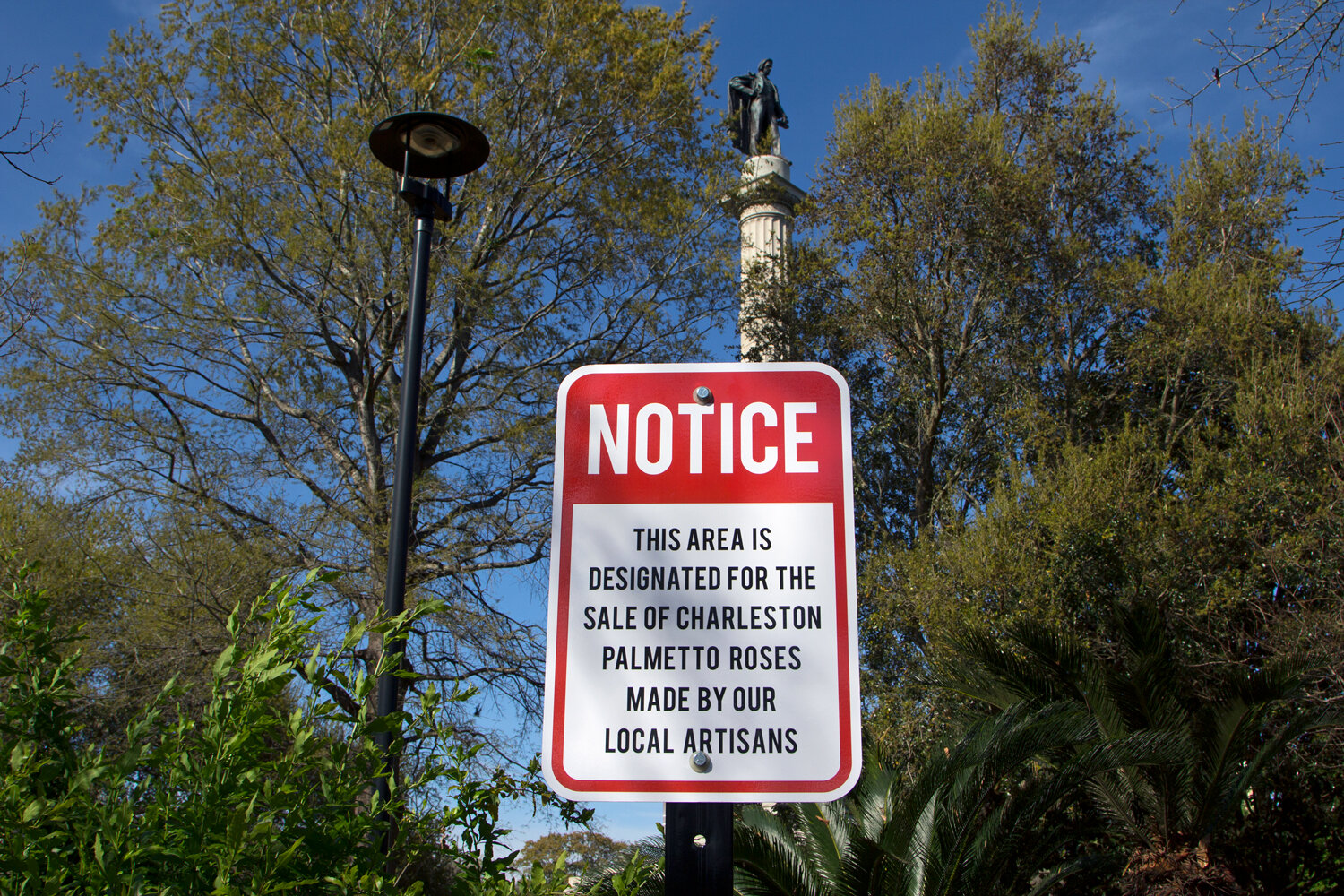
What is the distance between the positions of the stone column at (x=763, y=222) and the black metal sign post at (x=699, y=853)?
52.6 ft

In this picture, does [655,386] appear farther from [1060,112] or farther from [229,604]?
[1060,112]

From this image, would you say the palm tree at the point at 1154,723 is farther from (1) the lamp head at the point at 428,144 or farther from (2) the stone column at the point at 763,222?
(2) the stone column at the point at 763,222

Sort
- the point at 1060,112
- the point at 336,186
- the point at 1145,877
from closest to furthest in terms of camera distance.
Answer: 1. the point at 1145,877
2. the point at 336,186
3. the point at 1060,112

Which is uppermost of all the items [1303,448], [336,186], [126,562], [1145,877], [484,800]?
[336,186]

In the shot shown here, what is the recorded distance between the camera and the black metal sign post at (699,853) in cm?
166

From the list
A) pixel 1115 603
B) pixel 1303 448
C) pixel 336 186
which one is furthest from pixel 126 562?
pixel 1303 448

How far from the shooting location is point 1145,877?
934 centimetres

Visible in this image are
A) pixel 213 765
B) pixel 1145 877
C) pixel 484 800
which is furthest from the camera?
pixel 1145 877

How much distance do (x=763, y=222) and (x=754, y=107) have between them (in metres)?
4.66

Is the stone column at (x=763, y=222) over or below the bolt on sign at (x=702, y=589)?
over

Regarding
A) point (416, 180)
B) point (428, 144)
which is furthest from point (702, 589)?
point (428, 144)

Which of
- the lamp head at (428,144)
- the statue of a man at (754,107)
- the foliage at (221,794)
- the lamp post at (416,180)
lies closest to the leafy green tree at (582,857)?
the foliage at (221,794)

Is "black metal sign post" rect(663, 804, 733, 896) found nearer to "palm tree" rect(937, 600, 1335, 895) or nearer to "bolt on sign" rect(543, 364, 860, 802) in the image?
"bolt on sign" rect(543, 364, 860, 802)

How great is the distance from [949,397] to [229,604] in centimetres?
1150
